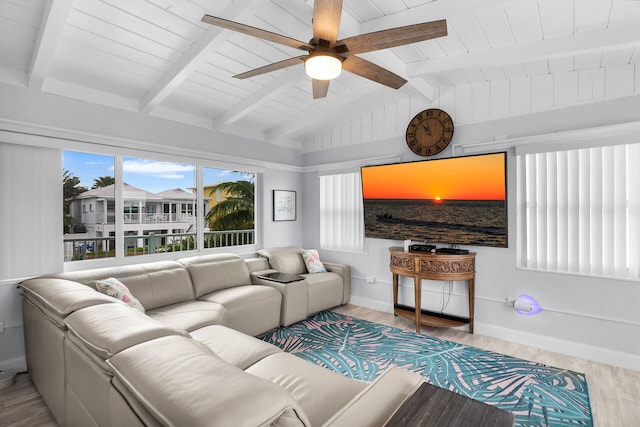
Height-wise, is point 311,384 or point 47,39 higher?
point 47,39

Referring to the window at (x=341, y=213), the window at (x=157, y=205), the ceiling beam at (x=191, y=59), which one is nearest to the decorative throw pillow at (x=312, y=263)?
the window at (x=341, y=213)

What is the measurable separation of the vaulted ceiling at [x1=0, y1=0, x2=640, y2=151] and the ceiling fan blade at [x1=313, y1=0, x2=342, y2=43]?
80cm

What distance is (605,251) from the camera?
298cm

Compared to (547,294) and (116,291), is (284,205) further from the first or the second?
(547,294)

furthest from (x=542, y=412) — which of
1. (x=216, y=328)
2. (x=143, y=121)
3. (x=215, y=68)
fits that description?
(x=143, y=121)

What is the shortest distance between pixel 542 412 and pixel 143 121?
445cm

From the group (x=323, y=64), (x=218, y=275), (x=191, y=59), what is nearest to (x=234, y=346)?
(x=218, y=275)

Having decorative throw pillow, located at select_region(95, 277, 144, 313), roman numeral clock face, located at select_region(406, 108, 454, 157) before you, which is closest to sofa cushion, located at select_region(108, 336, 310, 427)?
decorative throw pillow, located at select_region(95, 277, 144, 313)

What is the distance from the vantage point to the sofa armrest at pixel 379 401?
3.71 feet

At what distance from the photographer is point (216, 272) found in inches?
144

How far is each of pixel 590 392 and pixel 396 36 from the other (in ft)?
9.77

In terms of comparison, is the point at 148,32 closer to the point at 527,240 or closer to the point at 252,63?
the point at 252,63

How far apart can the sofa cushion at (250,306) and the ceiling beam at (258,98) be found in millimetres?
2084

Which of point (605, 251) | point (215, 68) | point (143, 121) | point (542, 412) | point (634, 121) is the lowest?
point (542, 412)
